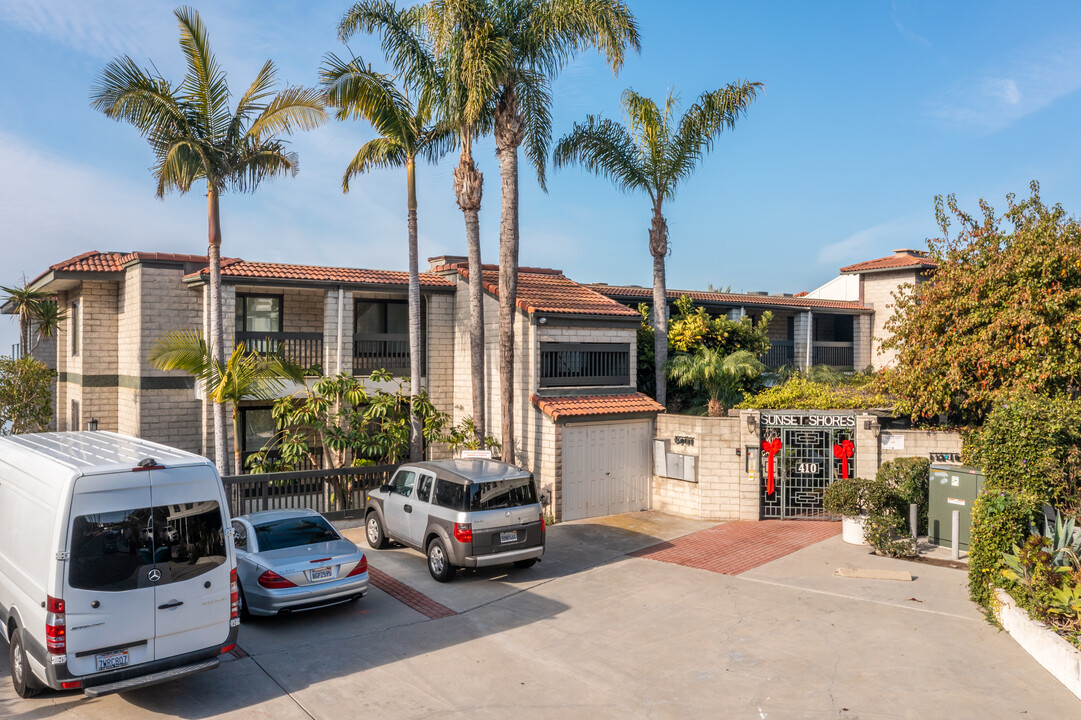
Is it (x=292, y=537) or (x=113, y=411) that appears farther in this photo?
(x=113, y=411)

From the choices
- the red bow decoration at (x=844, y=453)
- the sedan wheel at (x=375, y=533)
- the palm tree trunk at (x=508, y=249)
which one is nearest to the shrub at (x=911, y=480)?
the red bow decoration at (x=844, y=453)

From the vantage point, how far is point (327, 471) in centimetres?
1641

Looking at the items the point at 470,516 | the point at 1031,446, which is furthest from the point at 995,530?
the point at 470,516

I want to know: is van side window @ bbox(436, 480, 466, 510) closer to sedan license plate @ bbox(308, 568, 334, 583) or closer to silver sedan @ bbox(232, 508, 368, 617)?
silver sedan @ bbox(232, 508, 368, 617)

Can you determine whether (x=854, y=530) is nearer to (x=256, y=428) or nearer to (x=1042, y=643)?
(x=1042, y=643)

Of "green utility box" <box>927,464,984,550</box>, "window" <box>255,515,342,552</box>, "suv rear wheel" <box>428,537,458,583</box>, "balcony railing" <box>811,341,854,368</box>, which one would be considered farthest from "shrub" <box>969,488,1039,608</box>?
"balcony railing" <box>811,341,854,368</box>

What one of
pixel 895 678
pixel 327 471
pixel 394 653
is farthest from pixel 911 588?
pixel 327 471

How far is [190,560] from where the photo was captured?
7.88 m

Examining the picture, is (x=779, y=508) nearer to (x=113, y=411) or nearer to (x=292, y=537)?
(x=292, y=537)

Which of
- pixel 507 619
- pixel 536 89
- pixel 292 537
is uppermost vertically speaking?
pixel 536 89

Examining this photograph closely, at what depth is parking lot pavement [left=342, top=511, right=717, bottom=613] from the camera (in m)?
12.1

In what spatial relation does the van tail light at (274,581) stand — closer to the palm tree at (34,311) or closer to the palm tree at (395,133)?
the palm tree at (395,133)

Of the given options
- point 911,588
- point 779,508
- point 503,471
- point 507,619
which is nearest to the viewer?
point 507,619

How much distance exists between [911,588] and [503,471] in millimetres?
6750
